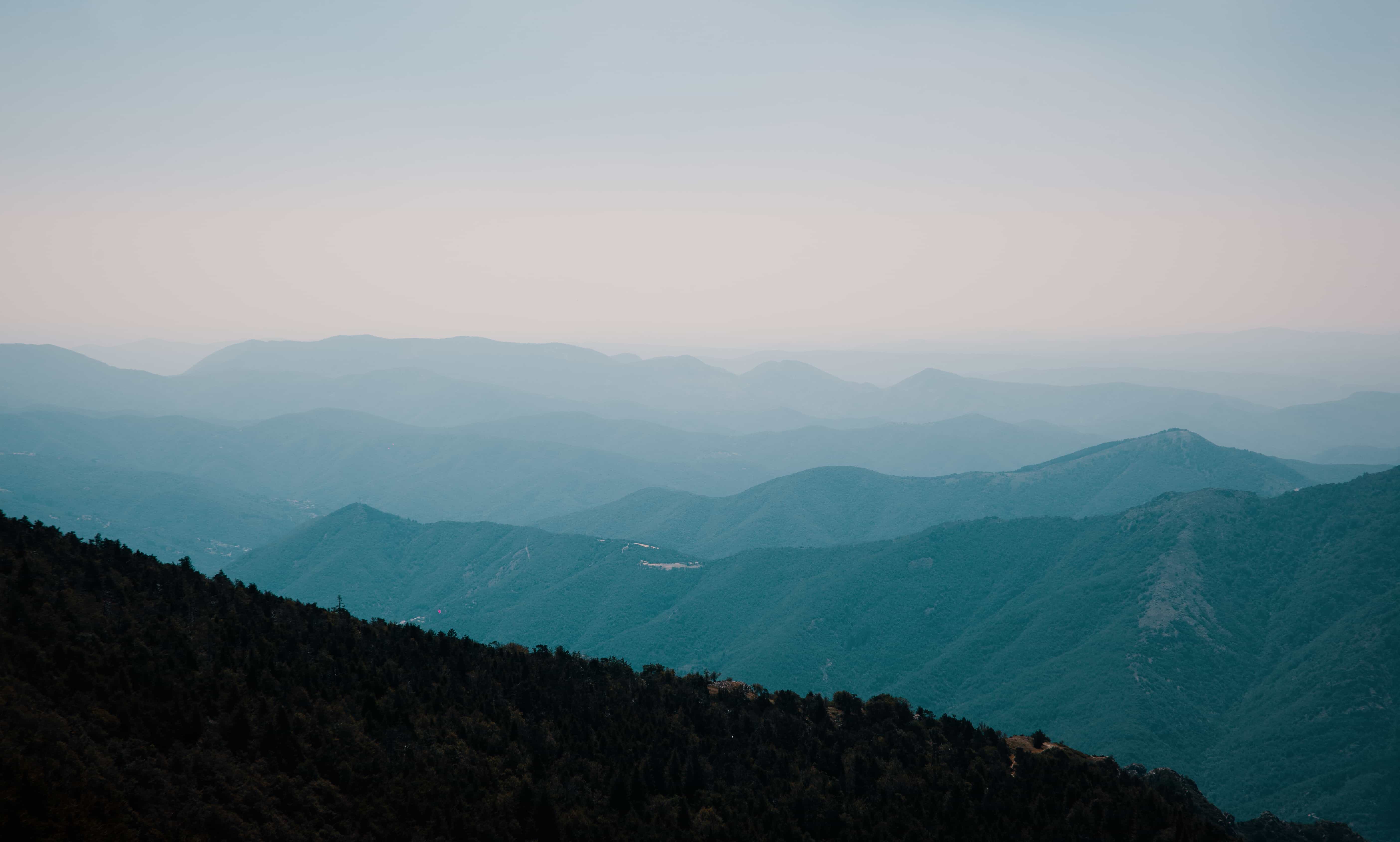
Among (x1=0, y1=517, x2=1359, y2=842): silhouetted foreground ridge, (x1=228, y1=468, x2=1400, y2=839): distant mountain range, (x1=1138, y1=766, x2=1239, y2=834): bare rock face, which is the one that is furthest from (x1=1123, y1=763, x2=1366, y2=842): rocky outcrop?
(x1=228, y1=468, x2=1400, y2=839): distant mountain range

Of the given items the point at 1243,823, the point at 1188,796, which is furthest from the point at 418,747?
the point at 1243,823

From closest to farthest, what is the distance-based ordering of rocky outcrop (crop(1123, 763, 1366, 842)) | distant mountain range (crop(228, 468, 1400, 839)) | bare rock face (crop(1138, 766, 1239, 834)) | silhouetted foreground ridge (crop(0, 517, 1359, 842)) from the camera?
silhouetted foreground ridge (crop(0, 517, 1359, 842)) < bare rock face (crop(1138, 766, 1239, 834)) < rocky outcrop (crop(1123, 763, 1366, 842)) < distant mountain range (crop(228, 468, 1400, 839))

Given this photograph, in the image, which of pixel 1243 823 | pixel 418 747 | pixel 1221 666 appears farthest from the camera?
pixel 1221 666

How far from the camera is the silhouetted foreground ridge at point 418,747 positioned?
39.2m

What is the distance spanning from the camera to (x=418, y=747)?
52.3m

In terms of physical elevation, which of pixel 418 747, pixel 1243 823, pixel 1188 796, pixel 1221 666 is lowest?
pixel 1221 666

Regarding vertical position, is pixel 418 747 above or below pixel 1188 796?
above

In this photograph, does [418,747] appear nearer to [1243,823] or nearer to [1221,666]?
[1243,823]

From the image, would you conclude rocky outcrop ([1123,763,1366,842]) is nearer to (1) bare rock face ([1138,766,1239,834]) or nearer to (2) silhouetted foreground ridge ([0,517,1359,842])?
(1) bare rock face ([1138,766,1239,834])

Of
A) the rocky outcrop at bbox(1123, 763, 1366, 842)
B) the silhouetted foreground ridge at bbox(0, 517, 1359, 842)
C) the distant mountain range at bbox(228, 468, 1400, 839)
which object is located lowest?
the distant mountain range at bbox(228, 468, 1400, 839)

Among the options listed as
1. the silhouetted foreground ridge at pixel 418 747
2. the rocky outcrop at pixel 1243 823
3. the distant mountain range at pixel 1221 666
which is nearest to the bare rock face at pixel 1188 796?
the rocky outcrop at pixel 1243 823

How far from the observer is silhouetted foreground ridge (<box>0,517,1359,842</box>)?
129 feet

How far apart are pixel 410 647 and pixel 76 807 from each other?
133ft

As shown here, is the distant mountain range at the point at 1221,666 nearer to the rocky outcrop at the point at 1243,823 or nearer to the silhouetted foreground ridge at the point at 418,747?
the rocky outcrop at the point at 1243,823
